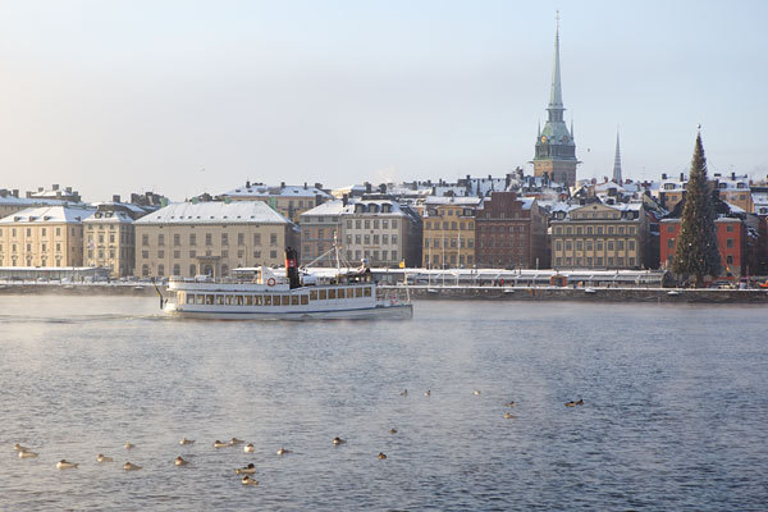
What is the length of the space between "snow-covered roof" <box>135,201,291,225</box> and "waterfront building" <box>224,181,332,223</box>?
2035cm

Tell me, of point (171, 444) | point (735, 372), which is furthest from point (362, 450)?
point (735, 372)

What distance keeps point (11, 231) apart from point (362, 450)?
14471 centimetres

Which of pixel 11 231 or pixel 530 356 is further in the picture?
pixel 11 231

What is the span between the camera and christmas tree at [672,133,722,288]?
411 feet

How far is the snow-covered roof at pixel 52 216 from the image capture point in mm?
166625

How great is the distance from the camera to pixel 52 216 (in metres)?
168

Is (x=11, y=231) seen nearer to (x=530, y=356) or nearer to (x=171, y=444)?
(x=530, y=356)

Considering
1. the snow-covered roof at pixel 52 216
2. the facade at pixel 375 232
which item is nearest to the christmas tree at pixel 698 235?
the facade at pixel 375 232

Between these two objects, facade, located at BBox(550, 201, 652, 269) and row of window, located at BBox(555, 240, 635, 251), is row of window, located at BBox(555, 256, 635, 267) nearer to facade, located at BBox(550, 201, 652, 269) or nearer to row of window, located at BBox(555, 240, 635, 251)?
facade, located at BBox(550, 201, 652, 269)

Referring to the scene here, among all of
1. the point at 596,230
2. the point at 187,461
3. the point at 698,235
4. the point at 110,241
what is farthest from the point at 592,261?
the point at 187,461

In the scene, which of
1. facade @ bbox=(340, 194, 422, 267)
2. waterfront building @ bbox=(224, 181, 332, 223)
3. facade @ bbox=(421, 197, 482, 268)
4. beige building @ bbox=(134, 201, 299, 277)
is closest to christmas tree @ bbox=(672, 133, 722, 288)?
facade @ bbox=(421, 197, 482, 268)

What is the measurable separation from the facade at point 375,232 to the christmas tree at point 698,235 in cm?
4107

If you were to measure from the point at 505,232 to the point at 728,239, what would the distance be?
94.0 feet

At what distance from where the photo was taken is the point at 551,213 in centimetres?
15438
